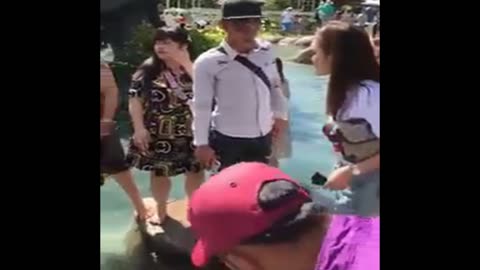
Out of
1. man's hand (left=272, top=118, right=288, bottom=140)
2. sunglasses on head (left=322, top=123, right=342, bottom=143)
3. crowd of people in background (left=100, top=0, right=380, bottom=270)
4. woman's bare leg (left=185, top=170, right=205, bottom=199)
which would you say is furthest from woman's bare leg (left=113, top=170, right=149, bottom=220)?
sunglasses on head (left=322, top=123, right=342, bottom=143)

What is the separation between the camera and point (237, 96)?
237 centimetres

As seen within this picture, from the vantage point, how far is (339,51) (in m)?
2.38

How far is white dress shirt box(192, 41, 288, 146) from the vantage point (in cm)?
236

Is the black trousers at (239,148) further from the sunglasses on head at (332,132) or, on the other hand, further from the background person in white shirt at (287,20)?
the background person in white shirt at (287,20)

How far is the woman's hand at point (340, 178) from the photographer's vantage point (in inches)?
93.7

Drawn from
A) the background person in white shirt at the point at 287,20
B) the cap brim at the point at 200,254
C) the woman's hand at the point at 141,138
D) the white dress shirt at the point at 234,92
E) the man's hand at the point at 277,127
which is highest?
the background person in white shirt at the point at 287,20

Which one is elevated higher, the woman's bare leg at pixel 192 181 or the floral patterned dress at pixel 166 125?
the floral patterned dress at pixel 166 125

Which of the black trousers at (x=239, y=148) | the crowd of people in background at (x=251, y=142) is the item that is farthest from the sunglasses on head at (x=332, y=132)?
the black trousers at (x=239, y=148)

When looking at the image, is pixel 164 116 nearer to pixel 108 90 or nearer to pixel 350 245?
pixel 108 90

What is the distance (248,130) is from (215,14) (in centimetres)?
Answer: 28
